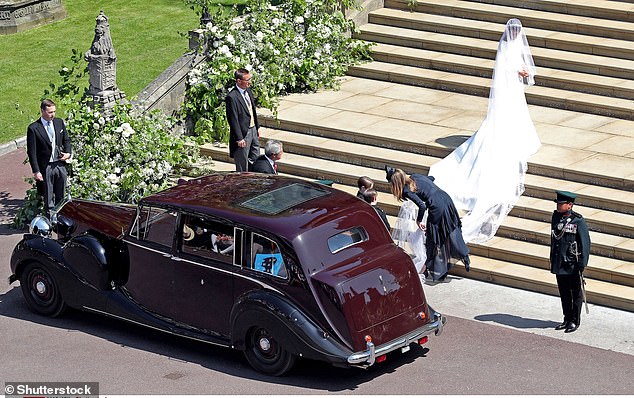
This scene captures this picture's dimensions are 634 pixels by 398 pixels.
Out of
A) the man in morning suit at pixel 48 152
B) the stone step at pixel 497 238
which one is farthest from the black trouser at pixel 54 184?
the stone step at pixel 497 238

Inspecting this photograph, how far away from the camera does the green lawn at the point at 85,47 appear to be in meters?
20.3

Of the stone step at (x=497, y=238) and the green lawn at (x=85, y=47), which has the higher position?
the green lawn at (x=85, y=47)

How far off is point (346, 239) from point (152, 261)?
2018 mm

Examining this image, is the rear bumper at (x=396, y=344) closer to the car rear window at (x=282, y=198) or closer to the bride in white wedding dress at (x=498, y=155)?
the car rear window at (x=282, y=198)

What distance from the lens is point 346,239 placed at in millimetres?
11594

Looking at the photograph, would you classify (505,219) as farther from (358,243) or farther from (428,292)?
(358,243)

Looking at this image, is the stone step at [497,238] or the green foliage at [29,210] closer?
the stone step at [497,238]

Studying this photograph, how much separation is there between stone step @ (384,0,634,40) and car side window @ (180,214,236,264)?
8809mm

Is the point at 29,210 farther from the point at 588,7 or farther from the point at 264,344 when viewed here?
the point at 588,7

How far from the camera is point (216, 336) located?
1175 centimetres

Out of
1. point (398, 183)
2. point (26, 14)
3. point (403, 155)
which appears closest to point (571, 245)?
point (398, 183)

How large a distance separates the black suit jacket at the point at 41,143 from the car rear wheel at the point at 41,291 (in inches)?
102

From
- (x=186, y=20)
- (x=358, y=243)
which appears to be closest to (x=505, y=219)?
(x=358, y=243)

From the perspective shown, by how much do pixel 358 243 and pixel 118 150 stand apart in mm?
5434
